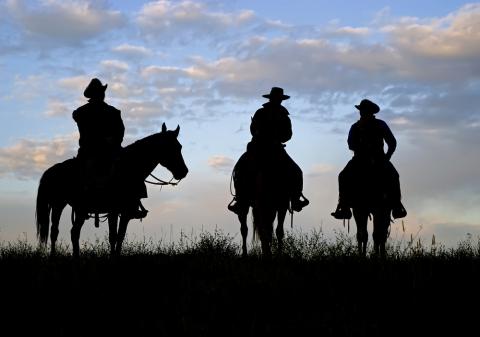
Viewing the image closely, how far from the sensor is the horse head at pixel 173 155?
14.1 m

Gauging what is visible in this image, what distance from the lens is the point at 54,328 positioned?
8789 mm

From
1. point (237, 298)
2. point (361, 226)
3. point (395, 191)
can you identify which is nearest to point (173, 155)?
point (361, 226)

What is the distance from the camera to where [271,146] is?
47.9 ft

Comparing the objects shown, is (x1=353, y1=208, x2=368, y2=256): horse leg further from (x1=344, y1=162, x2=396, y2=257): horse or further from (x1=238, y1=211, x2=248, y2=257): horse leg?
(x1=238, y1=211, x2=248, y2=257): horse leg

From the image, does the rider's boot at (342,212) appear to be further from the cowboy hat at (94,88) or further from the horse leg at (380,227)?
the cowboy hat at (94,88)

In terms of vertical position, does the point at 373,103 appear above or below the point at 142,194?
above

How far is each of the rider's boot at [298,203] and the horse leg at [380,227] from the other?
1.46 meters

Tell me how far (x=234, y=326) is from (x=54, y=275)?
352cm

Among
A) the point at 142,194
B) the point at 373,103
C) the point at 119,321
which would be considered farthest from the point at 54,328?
the point at 373,103

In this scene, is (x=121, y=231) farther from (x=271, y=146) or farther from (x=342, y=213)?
(x=342, y=213)

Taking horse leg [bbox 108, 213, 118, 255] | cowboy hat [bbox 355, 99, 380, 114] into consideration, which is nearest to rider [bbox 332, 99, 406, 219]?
cowboy hat [bbox 355, 99, 380, 114]

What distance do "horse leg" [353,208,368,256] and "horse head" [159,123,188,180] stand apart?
372cm

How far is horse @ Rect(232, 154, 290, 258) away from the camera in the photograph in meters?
14.6

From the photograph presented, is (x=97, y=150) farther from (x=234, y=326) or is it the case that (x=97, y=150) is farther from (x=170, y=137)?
(x=234, y=326)
